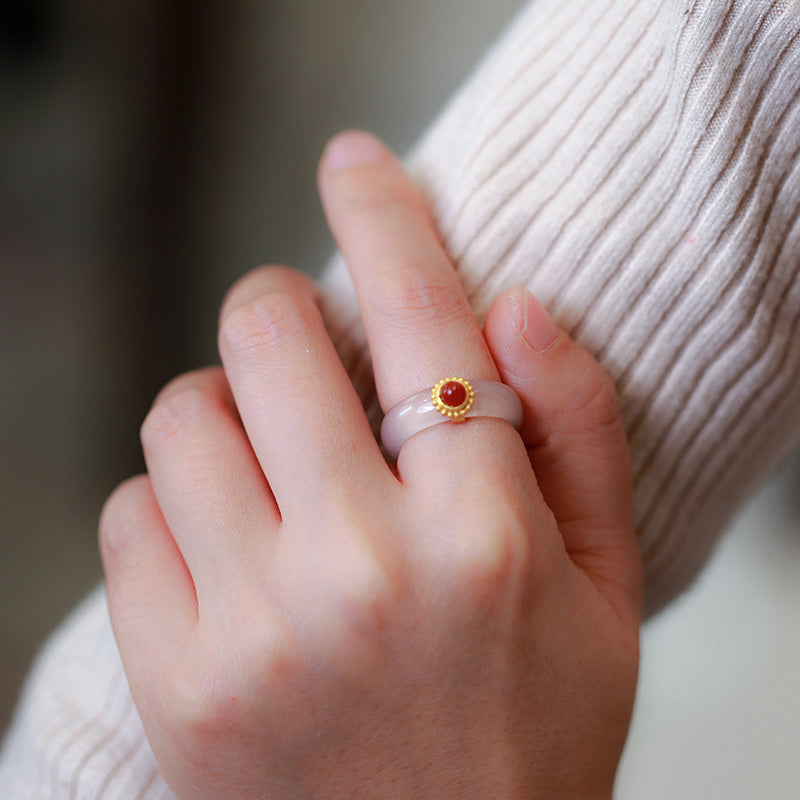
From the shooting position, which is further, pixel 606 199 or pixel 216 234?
pixel 216 234

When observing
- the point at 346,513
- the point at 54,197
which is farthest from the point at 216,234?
the point at 346,513

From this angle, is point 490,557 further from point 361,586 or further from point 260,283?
point 260,283

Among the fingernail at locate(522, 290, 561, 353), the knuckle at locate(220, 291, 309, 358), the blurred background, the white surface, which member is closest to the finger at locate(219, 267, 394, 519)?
the knuckle at locate(220, 291, 309, 358)

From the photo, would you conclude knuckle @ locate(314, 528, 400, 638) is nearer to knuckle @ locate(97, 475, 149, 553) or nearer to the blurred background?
knuckle @ locate(97, 475, 149, 553)

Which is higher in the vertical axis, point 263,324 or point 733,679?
point 263,324

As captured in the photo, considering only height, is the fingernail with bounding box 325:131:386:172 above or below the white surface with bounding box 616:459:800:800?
above

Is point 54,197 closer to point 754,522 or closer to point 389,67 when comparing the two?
point 389,67

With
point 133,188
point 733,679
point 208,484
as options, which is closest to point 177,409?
point 208,484
